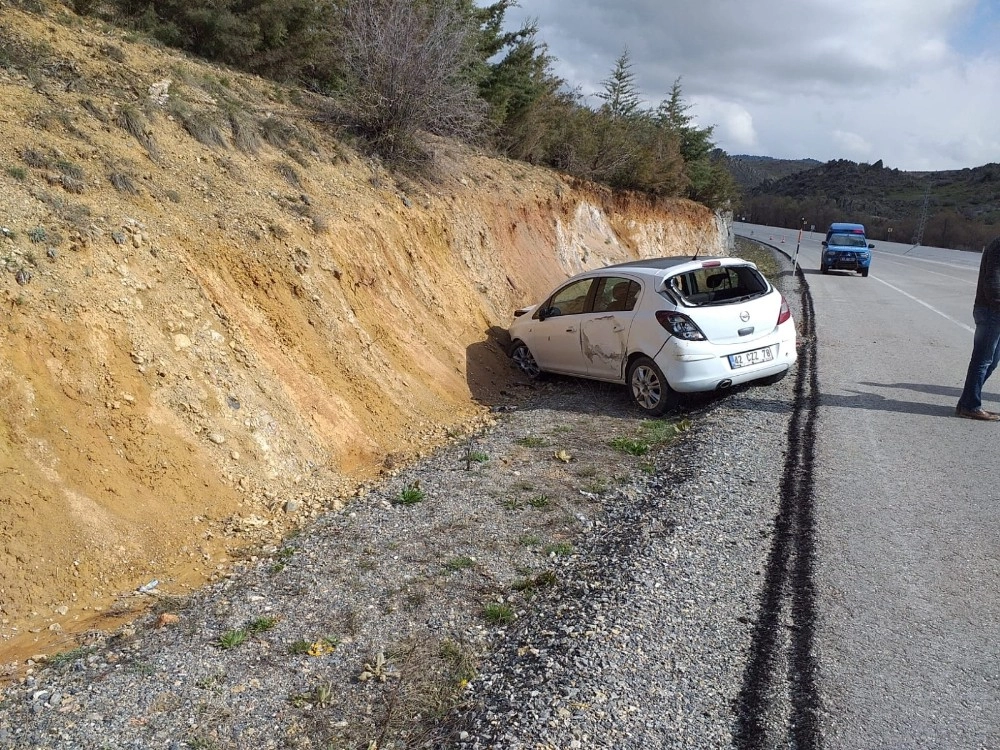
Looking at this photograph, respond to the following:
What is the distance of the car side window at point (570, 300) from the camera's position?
8789 mm

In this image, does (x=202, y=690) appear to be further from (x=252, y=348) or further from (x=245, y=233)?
(x=245, y=233)

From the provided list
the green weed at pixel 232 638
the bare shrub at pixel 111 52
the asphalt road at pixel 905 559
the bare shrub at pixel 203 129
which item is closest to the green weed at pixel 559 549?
the asphalt road at pixel 905 559

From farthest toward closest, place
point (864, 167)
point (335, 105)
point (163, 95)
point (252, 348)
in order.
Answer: point (864, 167), point (335, 105), point (163, 95), point (252, 348)

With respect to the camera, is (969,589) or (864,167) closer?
(969,589)

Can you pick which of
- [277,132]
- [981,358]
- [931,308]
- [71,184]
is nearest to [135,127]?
[71,184]

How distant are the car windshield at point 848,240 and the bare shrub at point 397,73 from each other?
17.5m

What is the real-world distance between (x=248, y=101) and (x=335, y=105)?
5.46 ft

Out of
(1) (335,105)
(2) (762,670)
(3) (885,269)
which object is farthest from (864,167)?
(2) (762,670)

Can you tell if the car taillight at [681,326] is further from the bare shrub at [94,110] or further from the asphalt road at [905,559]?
the bare shrub at [94,110]

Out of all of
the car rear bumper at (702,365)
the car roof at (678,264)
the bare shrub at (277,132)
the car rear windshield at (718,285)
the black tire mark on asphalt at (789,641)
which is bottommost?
the black tire mark on asphalt at (789,641)

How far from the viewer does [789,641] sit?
3.63 m

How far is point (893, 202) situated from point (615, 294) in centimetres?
9043

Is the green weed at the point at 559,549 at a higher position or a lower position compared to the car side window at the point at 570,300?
lower

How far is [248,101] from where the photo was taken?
34.5 ft
